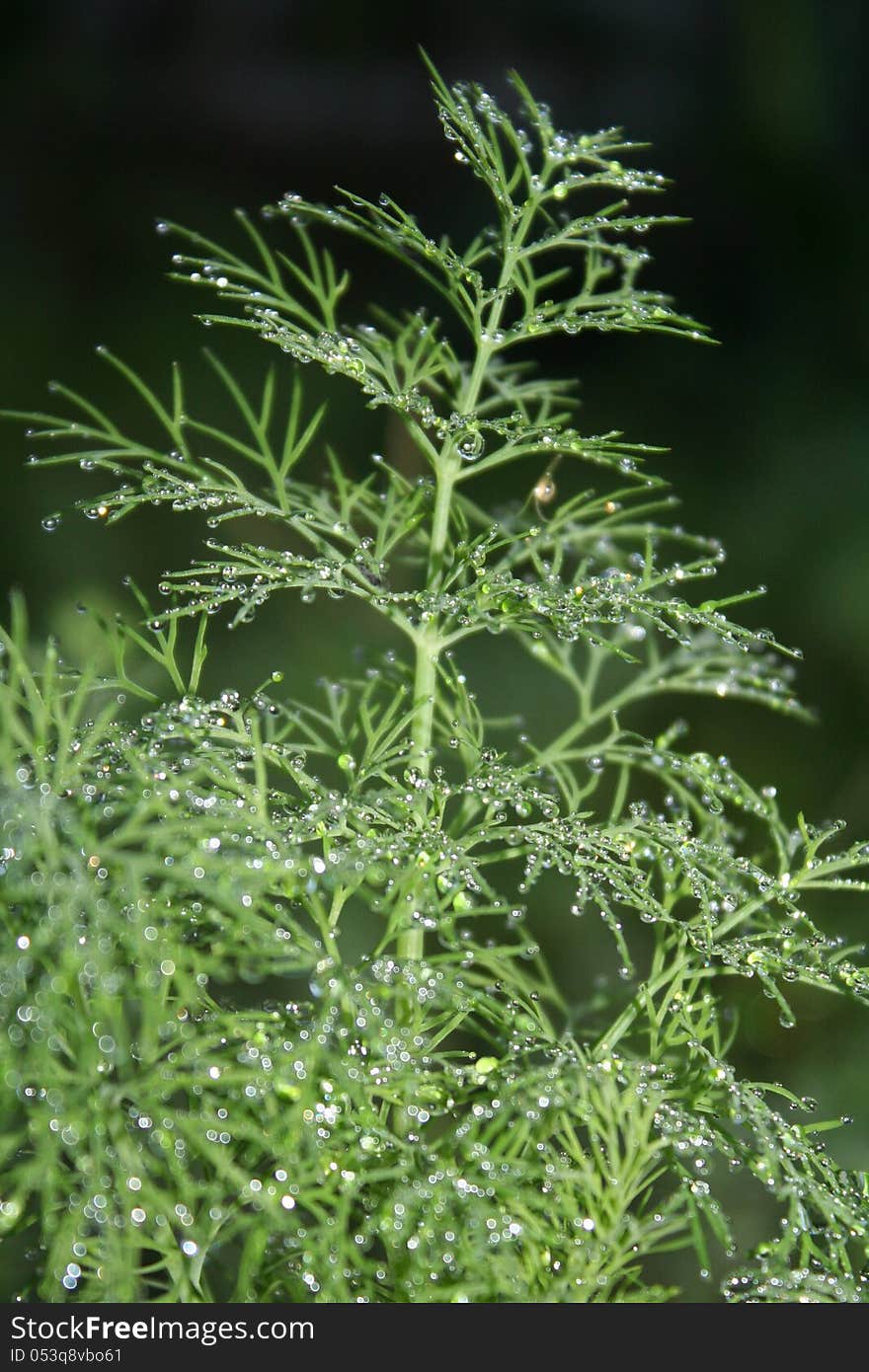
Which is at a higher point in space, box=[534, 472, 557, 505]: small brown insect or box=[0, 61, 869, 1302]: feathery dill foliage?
box=[534, 472, 557, 505]: small brown insect

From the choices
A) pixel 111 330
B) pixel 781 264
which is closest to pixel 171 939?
pixel 111 330

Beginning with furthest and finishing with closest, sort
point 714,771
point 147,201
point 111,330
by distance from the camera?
point 147,201 → point 111,330 → point 714,771

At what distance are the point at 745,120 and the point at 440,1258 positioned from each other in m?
1.44

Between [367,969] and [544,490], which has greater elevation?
[544,490]

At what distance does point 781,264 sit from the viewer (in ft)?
4.81

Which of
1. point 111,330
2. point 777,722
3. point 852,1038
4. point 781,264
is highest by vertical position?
point 781,264

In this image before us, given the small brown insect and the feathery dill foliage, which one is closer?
the feathery dill foliage

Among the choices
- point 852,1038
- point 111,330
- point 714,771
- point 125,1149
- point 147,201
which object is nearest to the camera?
point 125,1149

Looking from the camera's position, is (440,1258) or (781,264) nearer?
(440,1258)

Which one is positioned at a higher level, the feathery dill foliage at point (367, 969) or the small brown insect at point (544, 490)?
the small brown insect at point (544, 490)

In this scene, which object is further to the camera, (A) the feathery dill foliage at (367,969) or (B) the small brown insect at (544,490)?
(B) the small brown insect at (544,490)

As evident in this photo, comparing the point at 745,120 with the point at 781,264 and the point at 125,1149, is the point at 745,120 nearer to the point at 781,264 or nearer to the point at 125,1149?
the point at 781,264

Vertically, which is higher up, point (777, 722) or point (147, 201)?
point (147, 201)

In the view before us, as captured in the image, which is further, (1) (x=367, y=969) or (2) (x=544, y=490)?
(2) (x=544, y=490)
